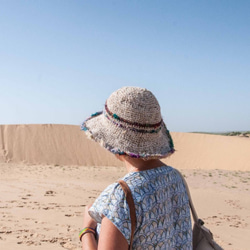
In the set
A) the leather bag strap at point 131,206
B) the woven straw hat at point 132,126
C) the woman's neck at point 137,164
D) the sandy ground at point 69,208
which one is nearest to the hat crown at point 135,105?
the woven straw hat at point 132,126

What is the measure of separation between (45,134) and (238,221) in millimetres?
23062

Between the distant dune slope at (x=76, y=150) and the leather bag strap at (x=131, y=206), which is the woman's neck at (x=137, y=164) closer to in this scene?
the leather bag strap at (x=131, y=206)

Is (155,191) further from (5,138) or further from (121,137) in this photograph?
(5,138)

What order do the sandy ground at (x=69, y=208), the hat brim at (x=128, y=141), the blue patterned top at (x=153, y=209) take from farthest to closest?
the sandy ground at (x=69, y=208) → the hat brim at (x=128, y=141) → the blue patterned top at (x=153, y=209)

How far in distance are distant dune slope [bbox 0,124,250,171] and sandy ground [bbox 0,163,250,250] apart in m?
10.9

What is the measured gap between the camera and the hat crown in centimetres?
154

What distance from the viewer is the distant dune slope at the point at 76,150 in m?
24.3

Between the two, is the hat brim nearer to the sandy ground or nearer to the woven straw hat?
the woven straw hat

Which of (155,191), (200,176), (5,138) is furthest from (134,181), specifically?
(5,138)

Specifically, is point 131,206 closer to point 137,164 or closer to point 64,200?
point 137,164

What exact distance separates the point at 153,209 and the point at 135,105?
46cm

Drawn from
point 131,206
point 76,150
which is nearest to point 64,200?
point 131,206

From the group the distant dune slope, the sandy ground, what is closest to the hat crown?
the sandy ground

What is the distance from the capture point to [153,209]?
1469mm
